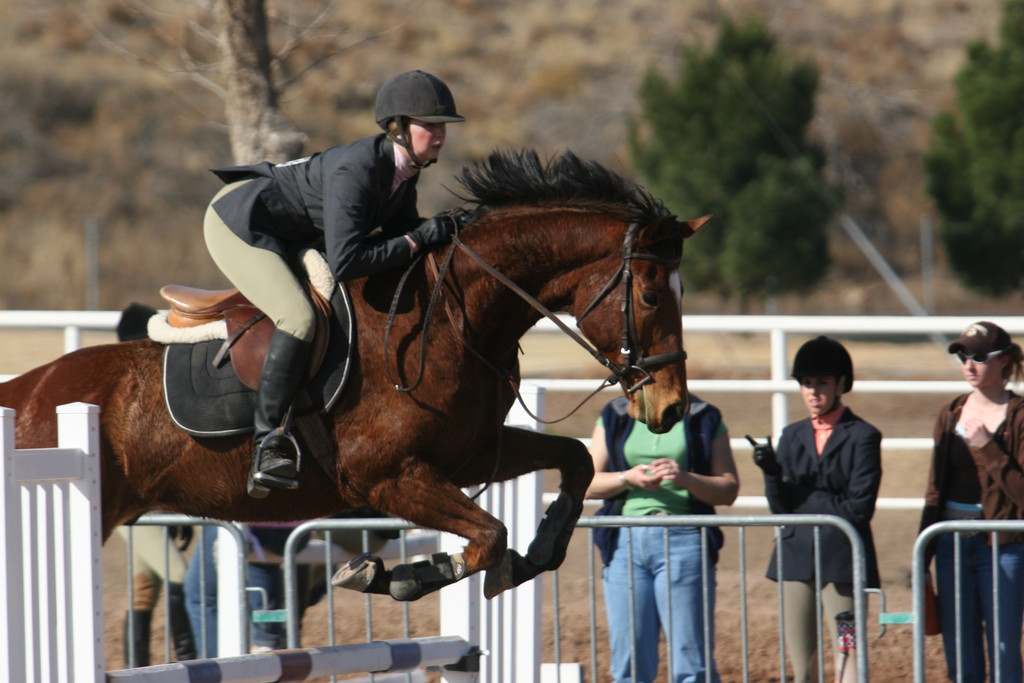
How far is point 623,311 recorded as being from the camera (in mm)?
4520

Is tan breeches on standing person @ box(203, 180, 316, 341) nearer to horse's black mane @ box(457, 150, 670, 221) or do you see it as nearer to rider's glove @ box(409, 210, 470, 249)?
rider's glove @ box(409, 210, 470, 249)

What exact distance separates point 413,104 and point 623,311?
98 cm

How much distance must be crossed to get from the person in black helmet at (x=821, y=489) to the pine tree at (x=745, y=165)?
60.8 feet

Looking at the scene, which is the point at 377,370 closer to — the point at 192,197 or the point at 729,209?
the point at 729,209

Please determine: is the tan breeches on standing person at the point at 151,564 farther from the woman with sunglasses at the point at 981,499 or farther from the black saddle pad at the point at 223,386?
the woman with sunglasses at the point at 981,499

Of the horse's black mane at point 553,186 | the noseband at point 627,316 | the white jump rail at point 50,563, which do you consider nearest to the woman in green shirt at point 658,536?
the noseband at point 627,316

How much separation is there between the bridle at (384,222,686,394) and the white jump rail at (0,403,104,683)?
1.13m

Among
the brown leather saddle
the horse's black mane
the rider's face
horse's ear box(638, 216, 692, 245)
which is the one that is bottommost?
the brown leather saddle

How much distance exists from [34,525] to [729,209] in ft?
70.2

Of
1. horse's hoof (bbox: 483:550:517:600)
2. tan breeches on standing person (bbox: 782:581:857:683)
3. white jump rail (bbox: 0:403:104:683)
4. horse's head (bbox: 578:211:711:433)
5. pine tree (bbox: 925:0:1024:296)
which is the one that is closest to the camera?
white jump rail (bbox: 0:403:104:683)

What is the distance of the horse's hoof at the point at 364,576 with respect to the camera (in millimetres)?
4559

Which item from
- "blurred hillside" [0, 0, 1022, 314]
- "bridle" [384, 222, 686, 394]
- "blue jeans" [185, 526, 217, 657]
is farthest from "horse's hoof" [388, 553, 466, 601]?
"blurred hillside" [0, 0, 1022, 314]

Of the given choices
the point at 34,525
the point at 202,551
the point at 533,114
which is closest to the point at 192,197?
the point at 533,114

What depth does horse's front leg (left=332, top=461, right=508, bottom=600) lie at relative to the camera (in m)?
4.54
